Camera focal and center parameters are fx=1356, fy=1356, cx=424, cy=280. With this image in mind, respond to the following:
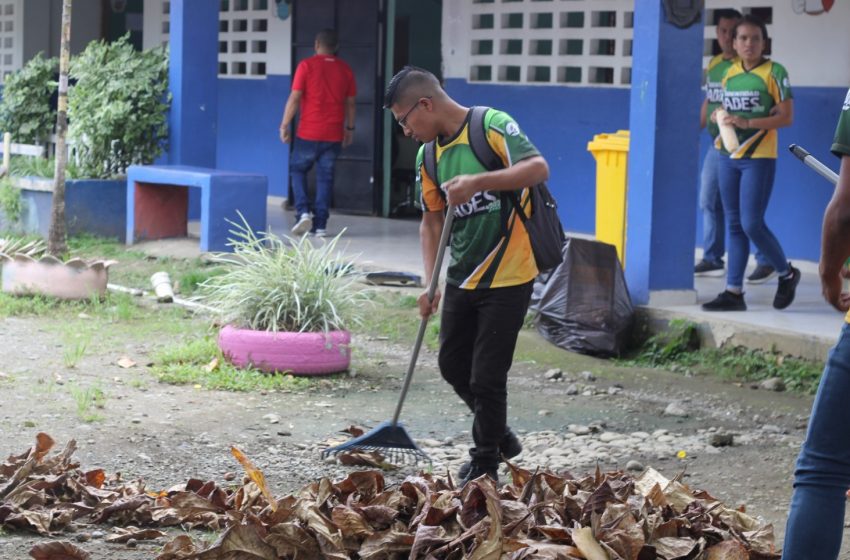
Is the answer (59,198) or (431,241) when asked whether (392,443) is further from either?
(59,198)

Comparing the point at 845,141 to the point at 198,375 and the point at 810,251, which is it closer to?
the point at 198,375

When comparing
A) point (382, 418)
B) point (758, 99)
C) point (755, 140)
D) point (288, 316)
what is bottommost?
point (382, 418)

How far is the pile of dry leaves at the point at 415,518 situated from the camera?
13.6 ft

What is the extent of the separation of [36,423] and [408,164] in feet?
28.8

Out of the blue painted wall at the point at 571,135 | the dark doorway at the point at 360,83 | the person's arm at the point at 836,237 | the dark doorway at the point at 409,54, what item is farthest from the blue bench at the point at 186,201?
the person's arm at the point at 836,237

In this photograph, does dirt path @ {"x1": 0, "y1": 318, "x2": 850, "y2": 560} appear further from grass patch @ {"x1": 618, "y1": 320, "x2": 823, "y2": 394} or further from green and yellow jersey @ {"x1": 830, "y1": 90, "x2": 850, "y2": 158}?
green and yellow jersey @ {"x1": 830, "y1": 90, "x2": 850, "y2": 158}

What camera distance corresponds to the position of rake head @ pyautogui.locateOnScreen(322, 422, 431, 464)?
5887 mm

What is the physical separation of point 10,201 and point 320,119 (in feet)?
9.96

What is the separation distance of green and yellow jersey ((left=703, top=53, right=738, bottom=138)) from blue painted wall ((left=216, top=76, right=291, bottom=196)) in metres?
6.26

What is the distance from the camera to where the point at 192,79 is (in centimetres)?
1252

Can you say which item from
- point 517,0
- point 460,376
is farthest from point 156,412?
point 517,0

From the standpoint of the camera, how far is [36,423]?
6477 millimetres

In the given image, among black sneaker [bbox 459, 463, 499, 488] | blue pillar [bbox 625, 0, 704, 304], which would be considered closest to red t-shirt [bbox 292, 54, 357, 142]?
blue pillar [bbox 625, 0, 704, 304]

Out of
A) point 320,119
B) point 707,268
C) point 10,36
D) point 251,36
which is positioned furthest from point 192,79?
point 10,36
